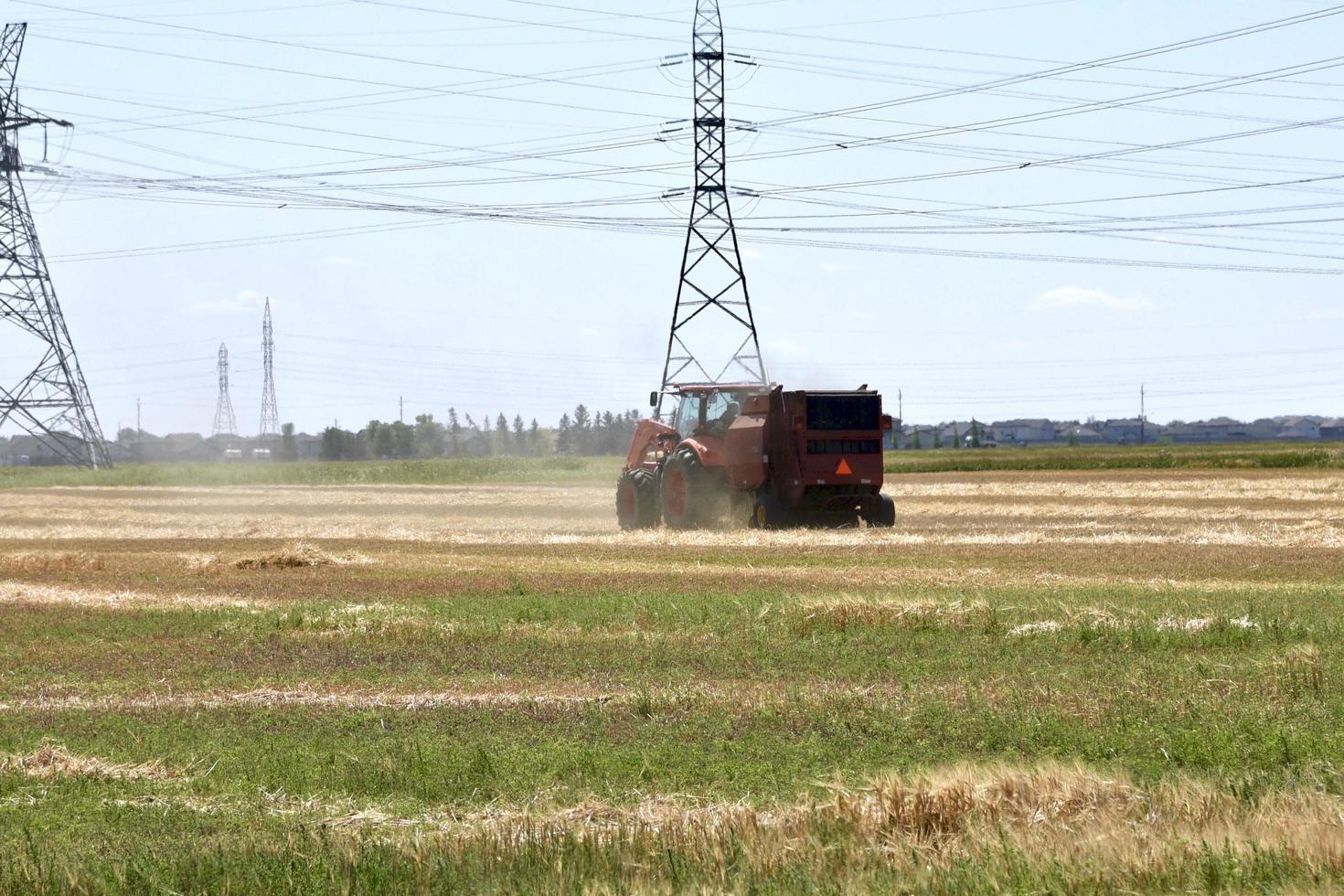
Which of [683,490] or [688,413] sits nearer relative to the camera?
[683,490]

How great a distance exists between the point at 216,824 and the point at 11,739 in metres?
3.63

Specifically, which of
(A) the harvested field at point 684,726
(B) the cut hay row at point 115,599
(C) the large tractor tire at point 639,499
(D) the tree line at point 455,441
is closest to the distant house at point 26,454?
(D) the tree line at point 455,441

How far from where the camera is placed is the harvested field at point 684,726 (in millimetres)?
7715

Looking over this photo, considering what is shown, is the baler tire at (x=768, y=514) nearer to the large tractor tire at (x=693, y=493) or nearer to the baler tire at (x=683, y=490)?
the large tractor tire at (x=693, y=493)

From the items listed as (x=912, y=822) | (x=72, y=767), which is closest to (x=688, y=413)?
(x=72, y=767)

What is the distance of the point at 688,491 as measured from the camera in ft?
119

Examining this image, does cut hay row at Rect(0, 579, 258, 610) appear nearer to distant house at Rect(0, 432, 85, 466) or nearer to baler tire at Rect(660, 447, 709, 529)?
baler tire at Rect(660, 447, 709, 529)

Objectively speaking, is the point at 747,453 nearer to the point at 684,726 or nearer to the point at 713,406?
the point at 713,406

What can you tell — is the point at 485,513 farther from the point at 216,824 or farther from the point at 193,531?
the point at 216,824

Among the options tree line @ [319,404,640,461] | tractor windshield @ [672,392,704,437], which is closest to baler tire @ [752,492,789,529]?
tractor windshield @ [672,392,704,437]

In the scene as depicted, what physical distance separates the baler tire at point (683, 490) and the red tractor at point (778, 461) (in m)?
0.02

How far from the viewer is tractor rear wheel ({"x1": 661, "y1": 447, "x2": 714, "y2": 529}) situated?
36.0m

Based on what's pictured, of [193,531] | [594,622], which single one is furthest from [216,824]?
[193,531]

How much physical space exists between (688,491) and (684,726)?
969 inches
